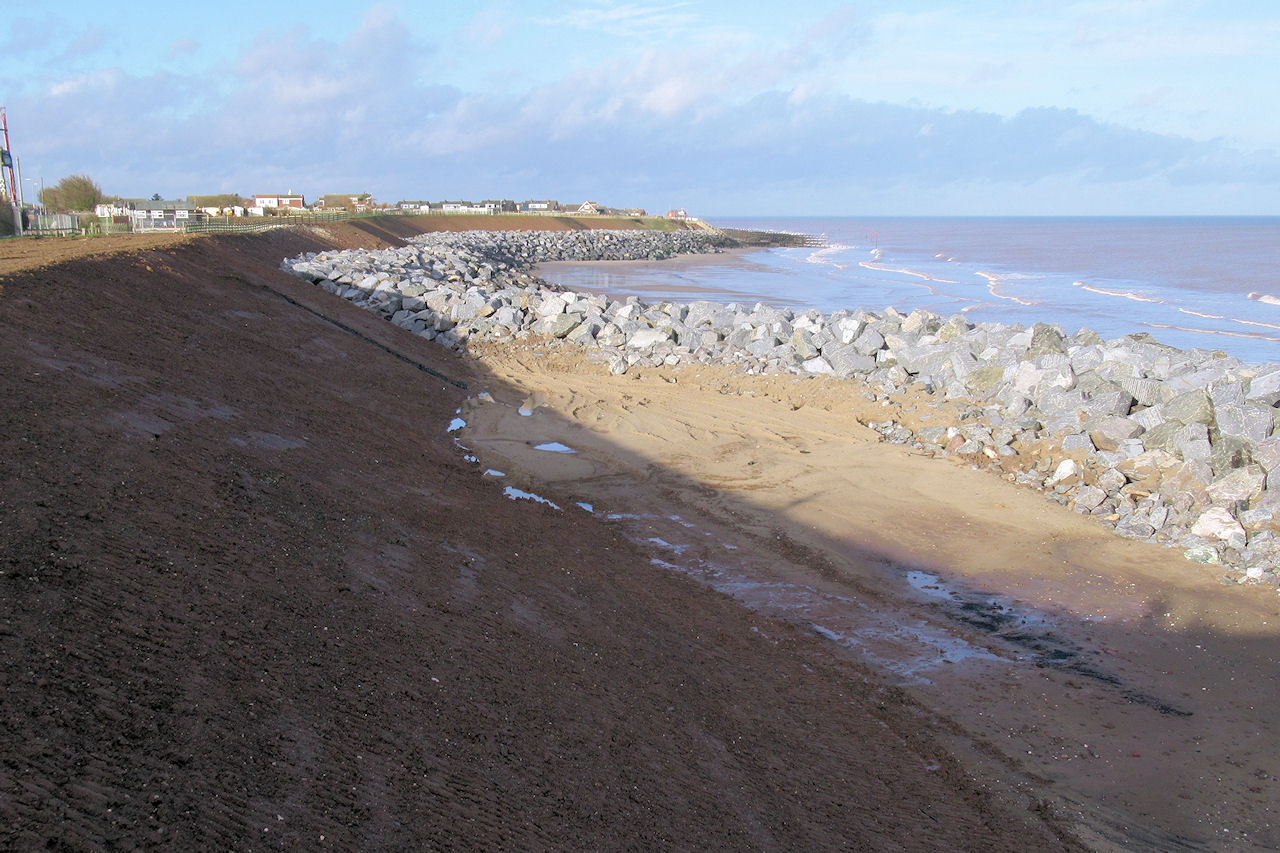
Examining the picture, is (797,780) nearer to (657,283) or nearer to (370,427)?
(370,427)

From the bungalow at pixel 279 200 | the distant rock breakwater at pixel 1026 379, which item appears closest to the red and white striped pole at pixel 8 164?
the distant rock breakwater at pixel 1026 379

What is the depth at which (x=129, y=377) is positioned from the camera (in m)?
10.1

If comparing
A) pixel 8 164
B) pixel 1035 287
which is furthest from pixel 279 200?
pixel 1035 287

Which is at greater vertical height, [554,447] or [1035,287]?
[1035,287]

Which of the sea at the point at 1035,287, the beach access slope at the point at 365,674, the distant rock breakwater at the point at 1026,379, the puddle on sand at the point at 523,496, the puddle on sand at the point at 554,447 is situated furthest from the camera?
the sea at the point at 1035,287

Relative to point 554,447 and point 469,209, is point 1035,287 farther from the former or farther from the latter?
point 469,209

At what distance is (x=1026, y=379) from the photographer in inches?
633

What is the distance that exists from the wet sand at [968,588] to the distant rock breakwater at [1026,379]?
742 millimetres

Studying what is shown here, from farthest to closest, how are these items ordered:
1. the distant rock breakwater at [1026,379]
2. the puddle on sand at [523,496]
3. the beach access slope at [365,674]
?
the distant rock breakwater at [1026,379] < the puddle on sand at [523,496] < the beach access slope at [365,674]

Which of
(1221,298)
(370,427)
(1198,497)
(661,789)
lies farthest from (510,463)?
(1221,298)

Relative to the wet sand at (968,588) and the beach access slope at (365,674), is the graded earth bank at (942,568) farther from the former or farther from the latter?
the beach access slope at (365,674)

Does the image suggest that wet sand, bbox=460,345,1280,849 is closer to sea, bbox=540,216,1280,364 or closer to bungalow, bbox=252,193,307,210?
sea, bbox=540,216,1280,364

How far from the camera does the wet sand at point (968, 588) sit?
6789 millimetres

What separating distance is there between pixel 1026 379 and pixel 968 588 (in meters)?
7.31
